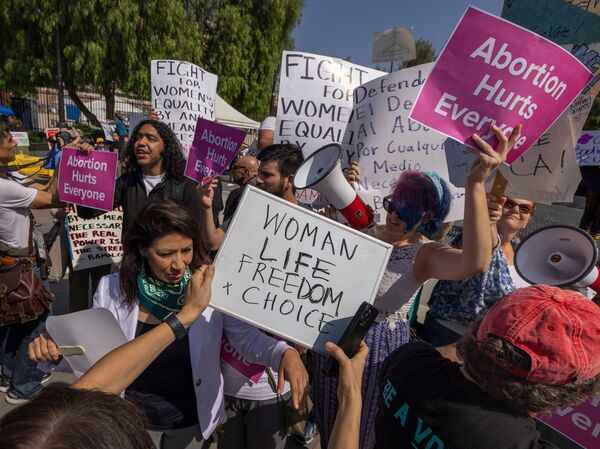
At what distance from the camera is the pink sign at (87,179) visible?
2.77m

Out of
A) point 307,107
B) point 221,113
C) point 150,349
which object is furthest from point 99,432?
point 221,113

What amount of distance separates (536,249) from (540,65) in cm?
79

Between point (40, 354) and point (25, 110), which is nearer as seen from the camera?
point (40, 354)

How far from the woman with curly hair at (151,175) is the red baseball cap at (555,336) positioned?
2233 mm

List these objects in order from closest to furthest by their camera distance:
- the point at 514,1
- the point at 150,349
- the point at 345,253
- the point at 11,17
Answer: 1. the point at 150,349
2. the point at 345,253
3. the point at 514,1
4. the point at 11,17

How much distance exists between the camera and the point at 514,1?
6.21 ft

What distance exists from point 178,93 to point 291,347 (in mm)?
3147

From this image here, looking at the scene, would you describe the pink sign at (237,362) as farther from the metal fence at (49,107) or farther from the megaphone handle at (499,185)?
the metal fence at (49,107)

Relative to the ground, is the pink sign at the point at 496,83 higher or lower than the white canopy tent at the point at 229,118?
higher

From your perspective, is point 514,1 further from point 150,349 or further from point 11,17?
point 11,17

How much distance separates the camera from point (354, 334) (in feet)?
3.97

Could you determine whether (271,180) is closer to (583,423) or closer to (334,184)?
(334,184)

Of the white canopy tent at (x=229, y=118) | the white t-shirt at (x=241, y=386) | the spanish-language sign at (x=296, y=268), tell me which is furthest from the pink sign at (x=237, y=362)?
the white canopy tent at (x=229, y=118)

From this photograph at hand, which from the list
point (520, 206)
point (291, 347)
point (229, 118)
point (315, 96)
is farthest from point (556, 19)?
point (229, 118)
